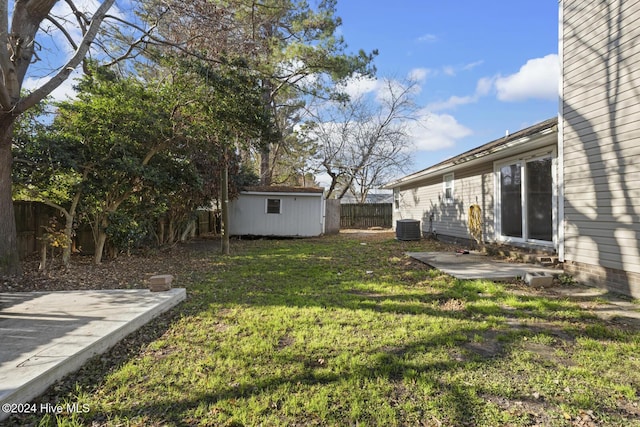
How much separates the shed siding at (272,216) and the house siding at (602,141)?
950cm

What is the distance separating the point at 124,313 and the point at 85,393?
1.41m

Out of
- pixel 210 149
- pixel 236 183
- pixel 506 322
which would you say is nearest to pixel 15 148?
pixel 210 149

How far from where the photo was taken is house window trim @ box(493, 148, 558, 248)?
19.1 feet

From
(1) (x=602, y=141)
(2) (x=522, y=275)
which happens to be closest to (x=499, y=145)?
(1) (x=602, y=141)

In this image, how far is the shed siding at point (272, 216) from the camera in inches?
527

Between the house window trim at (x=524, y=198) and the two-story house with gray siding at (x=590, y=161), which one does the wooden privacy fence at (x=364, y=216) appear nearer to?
the house window trim at (x=524, y=198)

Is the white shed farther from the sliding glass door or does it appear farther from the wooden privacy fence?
the sliding glass door

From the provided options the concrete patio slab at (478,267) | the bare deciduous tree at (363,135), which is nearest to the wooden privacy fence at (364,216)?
the bare deciduous tree at (363,135)

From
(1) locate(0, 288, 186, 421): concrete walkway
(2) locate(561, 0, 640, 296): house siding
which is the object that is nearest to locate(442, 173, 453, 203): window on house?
(2) locate(561, 0, 640, 296): house siding

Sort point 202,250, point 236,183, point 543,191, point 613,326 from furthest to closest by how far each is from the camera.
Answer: point 236,183, point 202,250, point 543,191, point 613,326

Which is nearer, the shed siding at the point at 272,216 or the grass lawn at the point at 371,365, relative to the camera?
the grass lawn at the point at 371,365

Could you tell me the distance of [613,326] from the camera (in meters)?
3.31

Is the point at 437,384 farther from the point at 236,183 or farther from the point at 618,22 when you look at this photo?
the point at 236,183

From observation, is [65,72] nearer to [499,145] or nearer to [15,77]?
[15,77]
